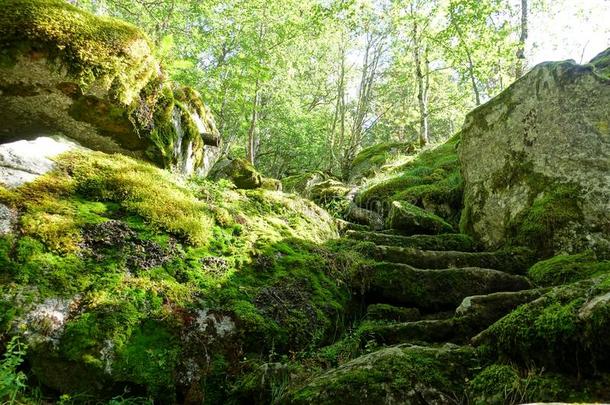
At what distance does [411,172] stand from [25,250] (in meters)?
9.38

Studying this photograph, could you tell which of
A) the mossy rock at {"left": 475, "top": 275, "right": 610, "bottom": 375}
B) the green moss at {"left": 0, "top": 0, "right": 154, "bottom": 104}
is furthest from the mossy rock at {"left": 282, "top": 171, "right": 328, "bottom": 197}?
the mossy rock at {"left": 475, "top": 275, "right": 610, "bottom": 375}

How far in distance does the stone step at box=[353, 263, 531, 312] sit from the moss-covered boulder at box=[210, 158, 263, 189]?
482 cm

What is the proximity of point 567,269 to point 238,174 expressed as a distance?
6.64 m

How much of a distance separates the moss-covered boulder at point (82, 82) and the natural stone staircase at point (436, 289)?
366cm

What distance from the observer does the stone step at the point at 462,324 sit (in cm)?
371

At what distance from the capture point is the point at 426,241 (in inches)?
260

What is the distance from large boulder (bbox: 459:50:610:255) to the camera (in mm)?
5535

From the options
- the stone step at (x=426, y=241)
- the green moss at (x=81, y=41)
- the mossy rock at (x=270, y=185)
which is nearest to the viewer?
the green moss at (x=81, y=41)

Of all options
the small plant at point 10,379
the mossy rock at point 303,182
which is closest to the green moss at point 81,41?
the small plant at point 10,379

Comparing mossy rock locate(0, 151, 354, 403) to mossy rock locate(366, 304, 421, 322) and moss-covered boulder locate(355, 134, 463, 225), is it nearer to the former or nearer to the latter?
mossy rock locate(366, 304, 421, 322)

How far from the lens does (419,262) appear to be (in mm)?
5691

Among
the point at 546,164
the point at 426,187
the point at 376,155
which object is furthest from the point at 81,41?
the point at 376,155

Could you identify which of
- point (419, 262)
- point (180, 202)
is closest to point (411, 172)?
point (419, 262)

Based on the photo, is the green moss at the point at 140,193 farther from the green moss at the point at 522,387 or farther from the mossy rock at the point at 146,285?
the green moss at the point at 522,387
